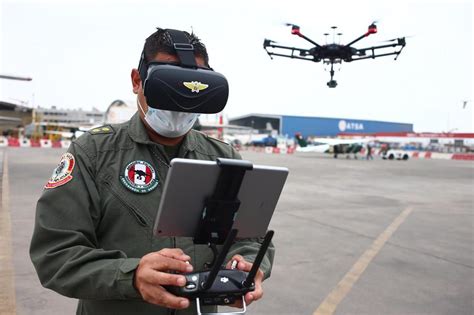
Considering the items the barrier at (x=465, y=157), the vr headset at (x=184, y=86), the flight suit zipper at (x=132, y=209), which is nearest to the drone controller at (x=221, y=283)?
the flight suit zipper at (x=132, y=209)

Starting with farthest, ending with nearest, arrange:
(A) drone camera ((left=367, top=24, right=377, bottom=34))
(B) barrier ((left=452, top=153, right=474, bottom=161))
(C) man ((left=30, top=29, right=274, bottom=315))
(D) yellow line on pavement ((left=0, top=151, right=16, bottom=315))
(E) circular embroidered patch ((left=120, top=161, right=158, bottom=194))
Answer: (B) barrier ((left=452, top=153, right=474, bottom=161)) < (A) drone camera ((left=367, top=24, right=377, bottom=34)) < (D) yellow line on pavement ((left=0, top=151, right=16, bottom=315)) < (E) circular embroidered patch ((left=120, top=161, right=158, bottom=194)) < (C) man ((left=30, top=29, right=274, bottom=315))

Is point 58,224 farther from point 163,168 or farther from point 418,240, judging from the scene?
point 418,240

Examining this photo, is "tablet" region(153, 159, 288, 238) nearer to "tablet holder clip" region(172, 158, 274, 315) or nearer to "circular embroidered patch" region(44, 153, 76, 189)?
"tablet holder clip" region(172, 158, 274, 315)

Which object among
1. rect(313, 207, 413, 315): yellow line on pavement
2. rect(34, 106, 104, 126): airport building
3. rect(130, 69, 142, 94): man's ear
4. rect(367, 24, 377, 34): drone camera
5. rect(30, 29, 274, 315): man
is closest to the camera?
rect(30, 29, 274, 315): man

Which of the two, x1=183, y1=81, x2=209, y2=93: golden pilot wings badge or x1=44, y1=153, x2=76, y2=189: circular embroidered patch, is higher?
x1=183, y1=81, x2=209, y2=93: golden pilot wings badge

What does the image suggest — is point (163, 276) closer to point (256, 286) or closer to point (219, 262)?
point (219, 262)

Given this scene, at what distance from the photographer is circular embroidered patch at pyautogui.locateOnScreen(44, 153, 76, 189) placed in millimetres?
1481

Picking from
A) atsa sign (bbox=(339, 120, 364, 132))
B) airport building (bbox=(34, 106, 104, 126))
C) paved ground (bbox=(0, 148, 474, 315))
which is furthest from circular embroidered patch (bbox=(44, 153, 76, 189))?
airport building (bbox=(34, 106, 104, 126))

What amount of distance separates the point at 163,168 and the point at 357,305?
3.30m

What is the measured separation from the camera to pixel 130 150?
5.49ft

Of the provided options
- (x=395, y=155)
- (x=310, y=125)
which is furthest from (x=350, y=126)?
(x=395, y=155)

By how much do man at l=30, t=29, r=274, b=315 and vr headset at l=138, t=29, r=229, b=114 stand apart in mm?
39

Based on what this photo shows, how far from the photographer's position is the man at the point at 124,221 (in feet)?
4.38

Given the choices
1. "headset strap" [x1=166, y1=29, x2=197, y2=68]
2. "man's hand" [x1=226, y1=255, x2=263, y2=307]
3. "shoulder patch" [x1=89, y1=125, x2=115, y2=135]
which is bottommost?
"man's hand" [x1=226, y1=255, x2=263, y2=307]
